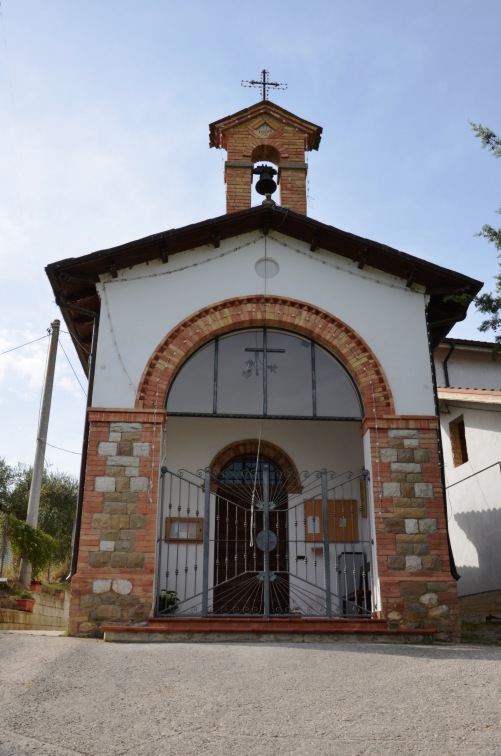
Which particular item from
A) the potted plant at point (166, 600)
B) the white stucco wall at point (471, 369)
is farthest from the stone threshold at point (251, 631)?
the white stucco wall at point (471, 369)

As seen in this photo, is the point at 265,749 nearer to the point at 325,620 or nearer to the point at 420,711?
the point at 420,711

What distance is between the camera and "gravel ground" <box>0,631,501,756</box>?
431cm

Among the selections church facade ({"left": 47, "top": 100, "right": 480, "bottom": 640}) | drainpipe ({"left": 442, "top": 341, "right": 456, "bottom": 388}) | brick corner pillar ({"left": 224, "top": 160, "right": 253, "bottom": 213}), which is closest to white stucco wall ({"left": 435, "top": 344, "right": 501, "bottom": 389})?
drainpipe ({"left": 442, "top": 341, "right": 456, "bottom": 388})

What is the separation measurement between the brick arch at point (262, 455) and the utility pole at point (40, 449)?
4751mm

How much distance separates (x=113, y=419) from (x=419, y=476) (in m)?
4.33

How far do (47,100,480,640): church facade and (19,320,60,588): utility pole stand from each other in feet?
13.4

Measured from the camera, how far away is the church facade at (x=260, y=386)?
9.28m

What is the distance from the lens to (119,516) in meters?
9.39

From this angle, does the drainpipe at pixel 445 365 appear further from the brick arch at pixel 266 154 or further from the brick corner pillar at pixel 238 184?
the brick corner pillar at pixel 238 184

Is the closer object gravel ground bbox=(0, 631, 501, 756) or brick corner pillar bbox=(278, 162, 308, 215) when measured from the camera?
gravel ground bbox=(0, 631, 501, 756)

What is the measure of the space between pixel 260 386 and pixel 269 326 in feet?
3.10

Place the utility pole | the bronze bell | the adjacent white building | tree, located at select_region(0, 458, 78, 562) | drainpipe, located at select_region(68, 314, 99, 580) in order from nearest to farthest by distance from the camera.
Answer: drainpipe, located at select_region(68, 314, 99, 580) → the bronze bell → the adjacent white building → the utility pole → tree, located at select_region(0, 458, 78, 562)

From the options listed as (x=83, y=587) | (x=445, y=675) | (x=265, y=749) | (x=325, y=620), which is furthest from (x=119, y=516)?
(x=265, y=749)

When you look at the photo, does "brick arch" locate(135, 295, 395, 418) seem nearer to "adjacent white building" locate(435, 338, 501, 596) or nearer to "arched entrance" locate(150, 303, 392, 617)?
"arched entrance" locate(150, 303, 392, 617)
